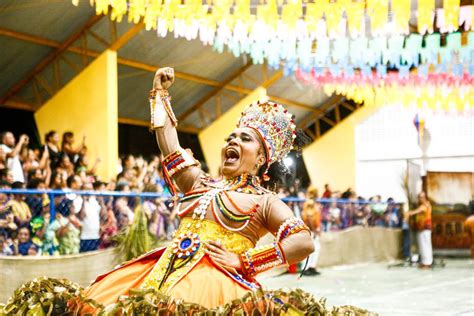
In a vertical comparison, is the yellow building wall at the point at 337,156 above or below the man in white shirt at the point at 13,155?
Result: above

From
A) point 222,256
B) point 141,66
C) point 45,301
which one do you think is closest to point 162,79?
point 222,256

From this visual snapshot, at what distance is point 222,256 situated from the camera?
2.41m

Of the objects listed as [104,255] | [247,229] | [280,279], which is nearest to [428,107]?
[280,279]

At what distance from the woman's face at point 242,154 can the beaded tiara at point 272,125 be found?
0.03m

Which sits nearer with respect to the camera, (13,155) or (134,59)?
(13,155)

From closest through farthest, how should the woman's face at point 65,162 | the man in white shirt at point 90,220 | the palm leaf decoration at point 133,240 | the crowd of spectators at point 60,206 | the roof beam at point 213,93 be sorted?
1. the crowd of spectators at point 60,206
2. the man in white shirt at point 90,220
3. the palm leaf decoration at point 133,240
4. the woman's face at point 65,162
5. the roof beam at point 213,93

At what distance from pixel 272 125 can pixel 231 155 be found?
0.63 feet

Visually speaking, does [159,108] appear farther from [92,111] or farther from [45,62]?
A: [45,62]

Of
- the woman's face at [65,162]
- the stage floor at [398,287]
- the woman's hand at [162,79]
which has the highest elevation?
the woman's face at [65,162]

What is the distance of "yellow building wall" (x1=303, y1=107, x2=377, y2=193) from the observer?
1212 cm

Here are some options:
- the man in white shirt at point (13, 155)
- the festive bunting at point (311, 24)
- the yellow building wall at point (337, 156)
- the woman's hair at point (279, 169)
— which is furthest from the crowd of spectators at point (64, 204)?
the yellow building wall at point (337, 156)

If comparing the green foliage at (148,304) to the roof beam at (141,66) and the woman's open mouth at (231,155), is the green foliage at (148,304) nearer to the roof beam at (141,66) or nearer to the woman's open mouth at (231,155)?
the woman's open mouth at (231,155)

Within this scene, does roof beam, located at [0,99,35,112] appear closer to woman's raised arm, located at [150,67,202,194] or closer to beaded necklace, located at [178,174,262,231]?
woman's raised arm, located at [150,67,202,194]

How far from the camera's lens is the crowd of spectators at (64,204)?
6.24 metres
